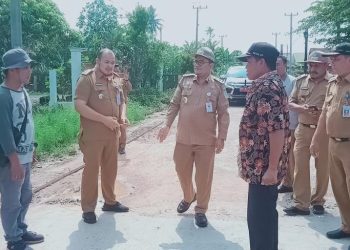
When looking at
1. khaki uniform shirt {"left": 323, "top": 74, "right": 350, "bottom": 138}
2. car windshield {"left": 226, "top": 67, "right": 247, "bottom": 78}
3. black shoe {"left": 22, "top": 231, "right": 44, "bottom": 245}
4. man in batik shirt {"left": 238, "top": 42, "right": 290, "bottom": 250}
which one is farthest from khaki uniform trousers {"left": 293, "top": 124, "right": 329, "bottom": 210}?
car windshield {"left": 226, "top": 67, "right": 247, "bottom": 78}

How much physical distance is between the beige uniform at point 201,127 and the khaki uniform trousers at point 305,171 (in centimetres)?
95

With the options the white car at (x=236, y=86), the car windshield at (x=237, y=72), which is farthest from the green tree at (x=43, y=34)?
the white car at (x=236, y=86)

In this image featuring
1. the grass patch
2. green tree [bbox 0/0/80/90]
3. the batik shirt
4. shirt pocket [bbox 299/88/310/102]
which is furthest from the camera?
green tree [bbox 0/0/80/90]

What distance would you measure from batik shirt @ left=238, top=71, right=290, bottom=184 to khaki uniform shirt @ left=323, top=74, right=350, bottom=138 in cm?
92

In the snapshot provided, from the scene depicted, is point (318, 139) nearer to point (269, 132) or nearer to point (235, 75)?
point (269, 132)

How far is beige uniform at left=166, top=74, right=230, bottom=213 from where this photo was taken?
484cm

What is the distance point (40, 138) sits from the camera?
8.71m

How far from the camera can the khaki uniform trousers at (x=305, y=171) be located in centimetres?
510

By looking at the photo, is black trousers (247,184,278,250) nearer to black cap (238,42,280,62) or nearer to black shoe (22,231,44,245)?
black cap (238,42,280,62)

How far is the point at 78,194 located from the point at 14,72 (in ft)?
8.40

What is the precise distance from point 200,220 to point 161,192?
4.82 ft

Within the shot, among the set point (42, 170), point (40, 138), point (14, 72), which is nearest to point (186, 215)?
point (14, 72)

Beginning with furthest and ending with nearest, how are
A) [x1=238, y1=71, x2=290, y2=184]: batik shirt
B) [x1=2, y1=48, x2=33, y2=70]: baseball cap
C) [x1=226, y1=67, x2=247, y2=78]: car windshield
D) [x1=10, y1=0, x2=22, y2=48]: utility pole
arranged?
[x1=226, y1=67, x2=247, y2=78]: car windshield → [x1=10, y1=0, x2=22, y2=48]: utility pole → [x1=2, y1=48, x2=33, y2=70]: baseball cap → [x1=238, y1=71, x2=290, y2=184]: batik shirt

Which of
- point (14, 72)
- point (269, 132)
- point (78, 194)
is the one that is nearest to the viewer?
point (269, 132)
